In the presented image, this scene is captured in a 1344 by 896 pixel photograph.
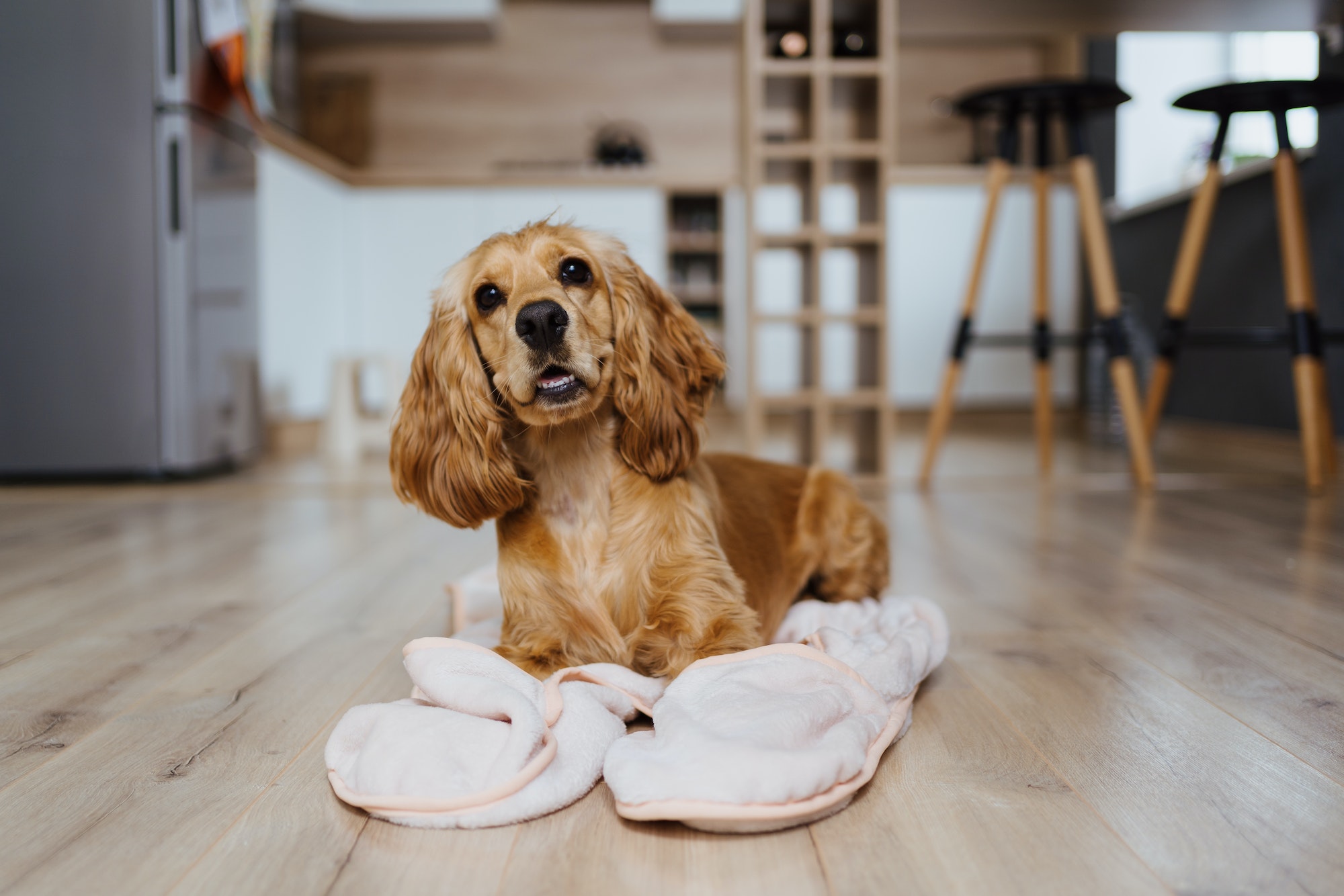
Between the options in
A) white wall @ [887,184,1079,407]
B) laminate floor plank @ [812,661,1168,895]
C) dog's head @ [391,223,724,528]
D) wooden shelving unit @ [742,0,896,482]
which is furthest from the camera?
white wall @ [887,184,1079,407]

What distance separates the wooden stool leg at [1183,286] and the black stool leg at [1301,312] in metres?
0.18

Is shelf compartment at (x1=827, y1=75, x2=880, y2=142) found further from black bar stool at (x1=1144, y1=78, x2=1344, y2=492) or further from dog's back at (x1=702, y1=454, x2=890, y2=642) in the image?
dog's back at (x1=702, y1=454, x2=890, y2=642)

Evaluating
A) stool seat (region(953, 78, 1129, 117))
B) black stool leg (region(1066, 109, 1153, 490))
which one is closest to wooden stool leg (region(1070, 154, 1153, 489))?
black stool leg (region(1066, 109, 1153, 490))

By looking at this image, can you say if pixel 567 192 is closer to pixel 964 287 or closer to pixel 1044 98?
pixel 964 287

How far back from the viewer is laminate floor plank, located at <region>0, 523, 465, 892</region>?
81cm

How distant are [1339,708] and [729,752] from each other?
0.72 meters

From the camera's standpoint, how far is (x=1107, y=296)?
292 centimetres

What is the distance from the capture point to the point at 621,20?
6141 millimetres

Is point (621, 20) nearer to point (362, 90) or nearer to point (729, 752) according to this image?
point (362, 90)

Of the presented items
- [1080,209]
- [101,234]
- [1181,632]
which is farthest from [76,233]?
[1181,632]

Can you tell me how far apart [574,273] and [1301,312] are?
2395mm

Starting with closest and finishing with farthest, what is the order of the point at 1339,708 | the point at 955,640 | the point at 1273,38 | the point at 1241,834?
the point at 1241,834
the point at 1339,708
the point at 955,640
the point at 1273,38

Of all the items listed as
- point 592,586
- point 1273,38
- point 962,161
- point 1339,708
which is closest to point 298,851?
point 592,586

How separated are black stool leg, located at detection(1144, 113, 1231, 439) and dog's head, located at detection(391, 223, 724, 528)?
2345mm
